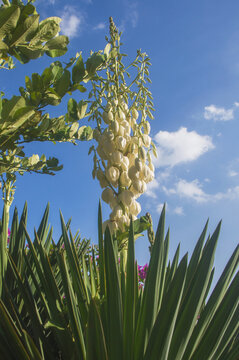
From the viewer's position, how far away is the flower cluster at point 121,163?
4.51ft

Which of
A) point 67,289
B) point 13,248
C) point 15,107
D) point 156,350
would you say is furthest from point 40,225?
point 156,350

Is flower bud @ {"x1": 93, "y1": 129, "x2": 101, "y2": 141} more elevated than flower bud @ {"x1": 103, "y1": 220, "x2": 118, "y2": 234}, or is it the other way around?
flower bud @ {"x1": 93, "y1": 129, "x2": 101, "y2": 141}

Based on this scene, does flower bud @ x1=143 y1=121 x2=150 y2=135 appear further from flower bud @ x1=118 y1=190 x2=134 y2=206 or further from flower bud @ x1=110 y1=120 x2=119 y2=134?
flower bud @ x1=118 y1=190 x2=134 y2=206

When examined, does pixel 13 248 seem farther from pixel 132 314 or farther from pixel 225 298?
pixel 225 298

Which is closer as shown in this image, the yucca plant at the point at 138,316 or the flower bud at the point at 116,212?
the yucca plant at the point at 138,316

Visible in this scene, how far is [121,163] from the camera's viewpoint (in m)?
1.43

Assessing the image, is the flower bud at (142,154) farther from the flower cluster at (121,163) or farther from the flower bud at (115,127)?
the flower bud at (115,127)

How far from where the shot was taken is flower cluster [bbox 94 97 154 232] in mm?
1376

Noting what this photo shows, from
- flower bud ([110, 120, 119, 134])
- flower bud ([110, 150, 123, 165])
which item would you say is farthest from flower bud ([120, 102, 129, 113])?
flower bud ([110, 150, 123, 165])

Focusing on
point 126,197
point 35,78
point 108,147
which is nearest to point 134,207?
point 126,197

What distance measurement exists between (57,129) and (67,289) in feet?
4.55

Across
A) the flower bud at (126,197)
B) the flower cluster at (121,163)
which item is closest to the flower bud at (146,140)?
the flower cluster at (121,163)

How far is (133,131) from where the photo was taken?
1.58m

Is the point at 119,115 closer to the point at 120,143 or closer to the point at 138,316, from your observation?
the point at 120,143
